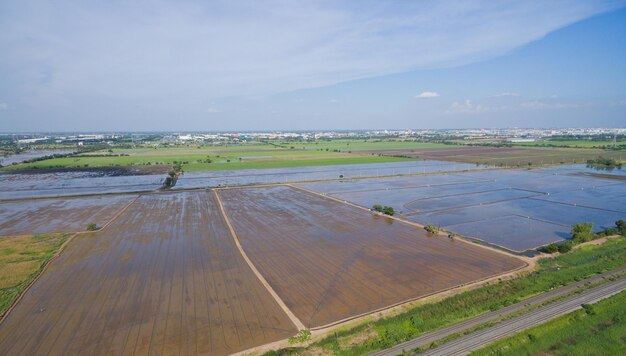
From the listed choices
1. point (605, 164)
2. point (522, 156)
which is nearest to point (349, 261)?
point (605, 164)

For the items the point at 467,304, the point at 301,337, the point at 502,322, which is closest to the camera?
the point at 301,337

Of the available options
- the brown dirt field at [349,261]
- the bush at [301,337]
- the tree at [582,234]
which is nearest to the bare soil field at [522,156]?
the tree at [582,234]

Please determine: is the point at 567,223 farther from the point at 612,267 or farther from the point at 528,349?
the point at 528,349

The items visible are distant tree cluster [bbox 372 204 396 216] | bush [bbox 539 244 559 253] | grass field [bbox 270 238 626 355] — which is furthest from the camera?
distant tree cluster [bbox 372 204 396 216]

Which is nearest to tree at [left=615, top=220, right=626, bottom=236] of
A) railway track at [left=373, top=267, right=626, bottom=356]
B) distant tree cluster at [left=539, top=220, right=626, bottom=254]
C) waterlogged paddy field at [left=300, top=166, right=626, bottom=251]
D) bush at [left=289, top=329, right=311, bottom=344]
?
distant tree cluster at [left=539, top=220, right=626, bottom=254]

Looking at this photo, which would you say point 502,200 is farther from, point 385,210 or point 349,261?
point 349,261

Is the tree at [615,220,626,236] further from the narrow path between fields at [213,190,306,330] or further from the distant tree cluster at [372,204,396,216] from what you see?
the narrow path between fields at [213,190,306,330]
